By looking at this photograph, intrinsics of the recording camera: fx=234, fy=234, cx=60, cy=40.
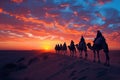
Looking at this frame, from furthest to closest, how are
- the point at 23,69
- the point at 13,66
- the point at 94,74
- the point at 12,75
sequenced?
the point at 13,66
the point at 23,69
the point at 12,75
the point at 94,74

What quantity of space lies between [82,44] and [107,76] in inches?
685

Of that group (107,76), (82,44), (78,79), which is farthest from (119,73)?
(82,44)

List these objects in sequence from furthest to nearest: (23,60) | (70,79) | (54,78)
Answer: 1. (23,60)
2. (54,78)
3. (70,79)

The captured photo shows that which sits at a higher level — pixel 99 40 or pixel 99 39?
pixel 99 39

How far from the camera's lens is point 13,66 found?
49.8m

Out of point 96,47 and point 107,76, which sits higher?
point 96,47

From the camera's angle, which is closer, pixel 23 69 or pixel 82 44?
pixel 82 44

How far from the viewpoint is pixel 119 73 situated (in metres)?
23.8

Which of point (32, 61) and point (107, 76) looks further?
point (32, 61)

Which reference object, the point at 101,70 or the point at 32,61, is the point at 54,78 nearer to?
the point at 101,70

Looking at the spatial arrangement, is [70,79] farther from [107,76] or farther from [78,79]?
[107,76]

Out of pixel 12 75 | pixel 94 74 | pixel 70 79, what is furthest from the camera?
pixel 12 75

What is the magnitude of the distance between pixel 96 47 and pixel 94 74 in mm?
7349

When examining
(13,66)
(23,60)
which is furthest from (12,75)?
(23,60)
